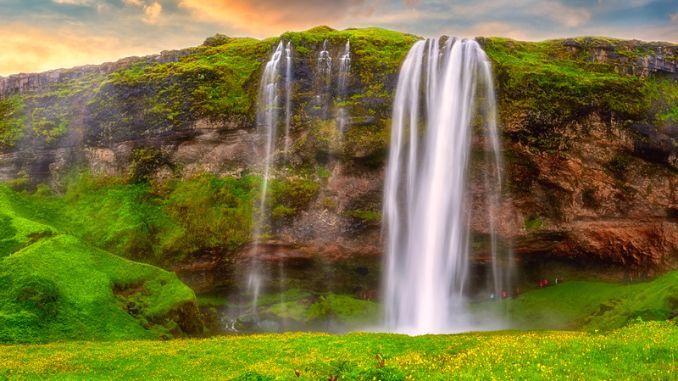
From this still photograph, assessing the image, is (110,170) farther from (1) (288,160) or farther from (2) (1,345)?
(2) (1,345)

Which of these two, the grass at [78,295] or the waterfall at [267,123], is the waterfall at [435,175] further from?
the grass at [78,295]

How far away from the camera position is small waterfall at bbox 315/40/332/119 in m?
50.5

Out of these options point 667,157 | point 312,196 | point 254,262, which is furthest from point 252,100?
point 667,157

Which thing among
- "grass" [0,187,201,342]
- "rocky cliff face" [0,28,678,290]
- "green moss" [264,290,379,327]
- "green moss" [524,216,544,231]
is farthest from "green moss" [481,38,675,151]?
"grass" [0,187,201,342]

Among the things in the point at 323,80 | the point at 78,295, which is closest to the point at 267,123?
the point at 323,80

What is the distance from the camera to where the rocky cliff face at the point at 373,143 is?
4609cm

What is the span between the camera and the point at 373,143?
160ft

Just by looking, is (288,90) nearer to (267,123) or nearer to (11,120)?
(267,123)

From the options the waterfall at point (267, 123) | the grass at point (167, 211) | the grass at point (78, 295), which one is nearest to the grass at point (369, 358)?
the grass at point (78, 295)

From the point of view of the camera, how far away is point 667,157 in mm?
45406

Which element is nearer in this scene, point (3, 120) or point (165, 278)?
point (165, 278)

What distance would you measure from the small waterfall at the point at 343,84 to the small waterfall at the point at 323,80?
1.07 meters

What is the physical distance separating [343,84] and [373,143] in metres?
6.55

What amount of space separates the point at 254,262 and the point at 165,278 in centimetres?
1357
